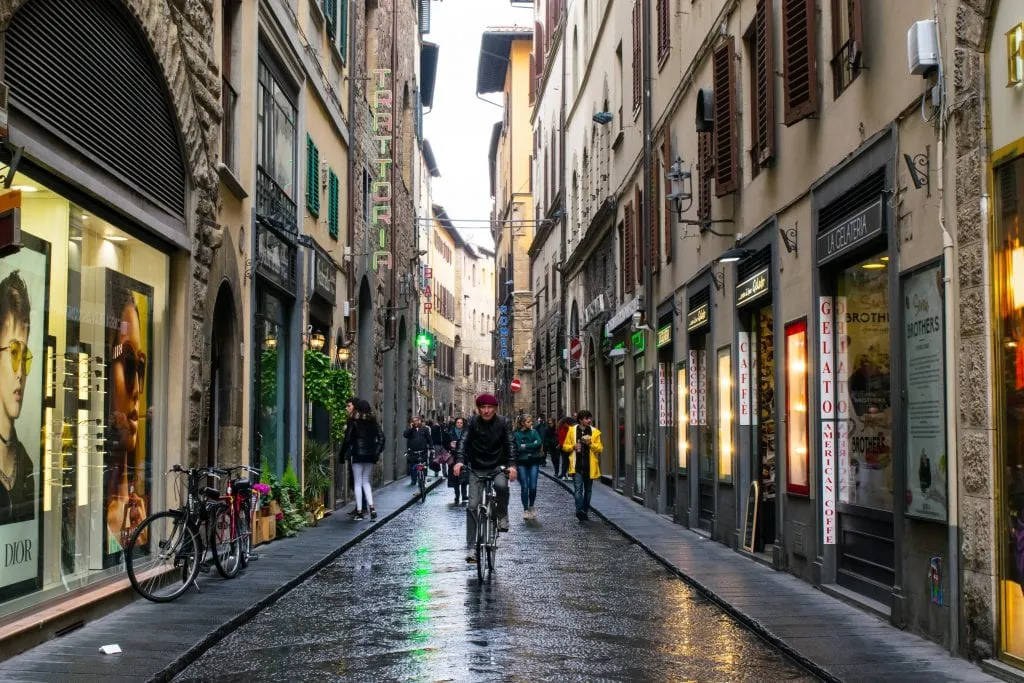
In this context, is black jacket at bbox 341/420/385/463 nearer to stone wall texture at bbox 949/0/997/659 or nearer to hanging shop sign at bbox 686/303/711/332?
hanging shop sign at bbox 686/303/711/332

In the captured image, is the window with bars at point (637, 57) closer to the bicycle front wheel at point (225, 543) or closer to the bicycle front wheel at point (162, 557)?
the bicycle front wheel at point (225, 543)

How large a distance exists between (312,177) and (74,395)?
1139 cm

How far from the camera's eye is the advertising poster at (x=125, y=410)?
11336 millimetres

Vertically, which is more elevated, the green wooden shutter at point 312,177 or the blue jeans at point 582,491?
the green wooden shutter at point 312,177

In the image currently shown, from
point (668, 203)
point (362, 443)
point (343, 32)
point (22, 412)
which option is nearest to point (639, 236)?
point (668, 203)

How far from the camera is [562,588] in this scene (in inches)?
495

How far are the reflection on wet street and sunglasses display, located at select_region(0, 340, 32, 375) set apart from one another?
237 cm

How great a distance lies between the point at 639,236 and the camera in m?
25.6

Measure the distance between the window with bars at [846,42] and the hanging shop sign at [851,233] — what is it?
121cm

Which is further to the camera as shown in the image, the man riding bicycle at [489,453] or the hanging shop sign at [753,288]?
the hanging shop sign at [753,288]

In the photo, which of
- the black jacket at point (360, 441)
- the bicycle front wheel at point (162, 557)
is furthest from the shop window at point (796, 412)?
the black jacket at point (360, 441)

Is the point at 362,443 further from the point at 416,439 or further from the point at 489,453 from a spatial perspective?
the point at 416,439

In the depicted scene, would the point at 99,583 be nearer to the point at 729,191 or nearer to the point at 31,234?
the point at 31,234

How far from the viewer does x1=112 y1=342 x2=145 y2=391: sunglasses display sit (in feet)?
38.2
